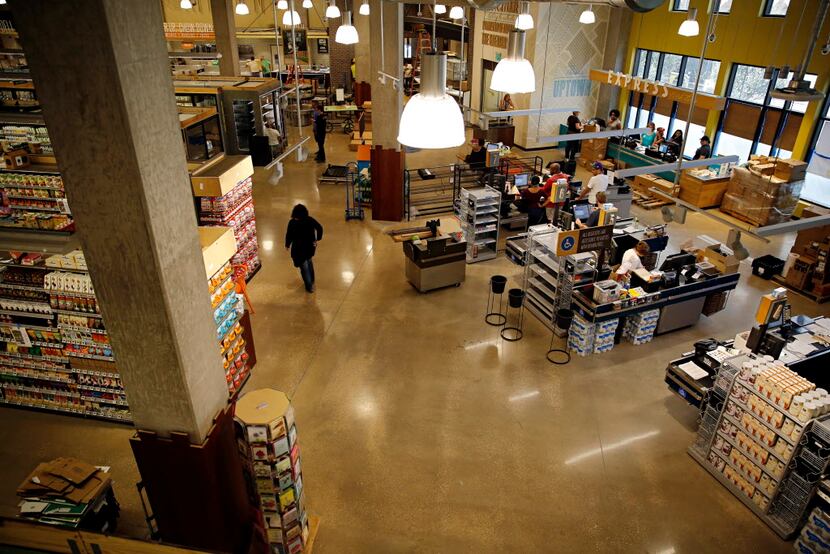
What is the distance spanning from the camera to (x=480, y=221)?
10.7 metres

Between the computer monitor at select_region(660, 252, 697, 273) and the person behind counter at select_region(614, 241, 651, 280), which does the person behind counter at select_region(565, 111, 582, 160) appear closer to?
the computer monitor at select_region(660, 252, 697, 273)

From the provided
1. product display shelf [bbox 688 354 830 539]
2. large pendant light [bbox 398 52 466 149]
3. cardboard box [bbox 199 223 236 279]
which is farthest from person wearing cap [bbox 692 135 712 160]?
large pendant light [bbox 398 52 466 149]

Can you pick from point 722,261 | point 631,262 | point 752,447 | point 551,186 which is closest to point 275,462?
point 752,447

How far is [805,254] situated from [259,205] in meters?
12.0

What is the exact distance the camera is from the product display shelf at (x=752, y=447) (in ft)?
17.9

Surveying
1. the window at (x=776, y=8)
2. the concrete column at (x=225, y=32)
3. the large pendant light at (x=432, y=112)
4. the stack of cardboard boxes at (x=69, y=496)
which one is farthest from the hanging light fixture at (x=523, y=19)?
the concrete column at (x=225, y=32)

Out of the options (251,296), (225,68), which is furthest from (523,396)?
(225,68)

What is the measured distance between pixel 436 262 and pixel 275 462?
564 centimetres

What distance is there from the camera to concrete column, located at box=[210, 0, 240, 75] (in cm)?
1634

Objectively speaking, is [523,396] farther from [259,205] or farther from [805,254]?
[259,205]

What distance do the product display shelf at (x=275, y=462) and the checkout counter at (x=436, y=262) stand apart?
5.16m

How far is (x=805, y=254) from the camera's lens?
33.2 feet

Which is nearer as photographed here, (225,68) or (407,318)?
(407,318)

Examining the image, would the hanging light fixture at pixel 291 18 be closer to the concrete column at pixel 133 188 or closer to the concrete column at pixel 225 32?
the concrete column at pixel 133 188
